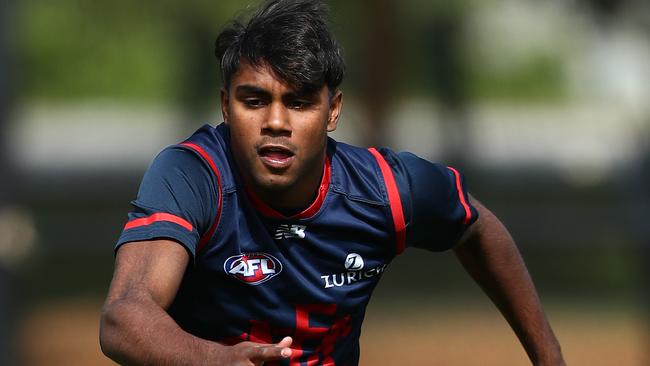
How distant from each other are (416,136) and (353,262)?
2014 centimetres

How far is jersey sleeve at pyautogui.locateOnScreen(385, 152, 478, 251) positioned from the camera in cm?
425

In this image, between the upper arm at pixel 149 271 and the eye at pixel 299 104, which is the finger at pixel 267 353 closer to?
the upper arm at pixel 149 271

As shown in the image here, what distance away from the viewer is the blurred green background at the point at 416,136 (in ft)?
36.4

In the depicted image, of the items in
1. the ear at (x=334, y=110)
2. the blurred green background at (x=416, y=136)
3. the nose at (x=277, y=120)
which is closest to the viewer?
the nose at (x=277, y=120)

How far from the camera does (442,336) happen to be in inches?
492

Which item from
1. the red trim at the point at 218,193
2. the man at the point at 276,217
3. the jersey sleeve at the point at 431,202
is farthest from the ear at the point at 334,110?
the red trim at the point at 218,193

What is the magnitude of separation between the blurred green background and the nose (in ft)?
17.5

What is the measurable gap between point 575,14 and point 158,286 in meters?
14.9

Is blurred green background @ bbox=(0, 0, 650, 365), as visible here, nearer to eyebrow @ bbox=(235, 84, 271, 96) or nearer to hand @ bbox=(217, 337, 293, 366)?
eyebrow @ bbox=(235, 84, 271, 96)

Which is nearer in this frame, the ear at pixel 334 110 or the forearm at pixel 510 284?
the ear at pixel 334 110

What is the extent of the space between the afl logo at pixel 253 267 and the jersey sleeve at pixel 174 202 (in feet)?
0.63

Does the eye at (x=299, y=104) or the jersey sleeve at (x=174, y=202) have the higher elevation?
the eye at (x=299, y=104)

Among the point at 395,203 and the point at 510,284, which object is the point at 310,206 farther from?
the point at 510,284

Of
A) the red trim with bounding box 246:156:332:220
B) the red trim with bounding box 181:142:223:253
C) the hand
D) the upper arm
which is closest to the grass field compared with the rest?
the red trim with bounding box 246:156:332:220
